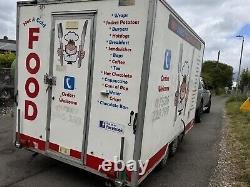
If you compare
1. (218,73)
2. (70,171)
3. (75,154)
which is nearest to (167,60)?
(75,154)

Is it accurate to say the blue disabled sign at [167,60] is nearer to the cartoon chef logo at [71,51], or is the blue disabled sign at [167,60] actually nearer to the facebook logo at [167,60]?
the facebook logo at [167,60]

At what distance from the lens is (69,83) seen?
4988 millimetres

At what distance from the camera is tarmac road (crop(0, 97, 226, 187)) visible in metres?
5.33

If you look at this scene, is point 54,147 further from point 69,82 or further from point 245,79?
point 245,79

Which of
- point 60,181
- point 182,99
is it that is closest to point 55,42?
point 60,181

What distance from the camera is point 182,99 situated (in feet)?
22.3

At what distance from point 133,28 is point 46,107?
209cm

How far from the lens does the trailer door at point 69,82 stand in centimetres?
478

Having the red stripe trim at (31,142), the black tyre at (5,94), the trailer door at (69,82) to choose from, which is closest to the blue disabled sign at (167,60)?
the trailer door at (69,82)

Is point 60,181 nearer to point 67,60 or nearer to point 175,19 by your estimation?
point 67,60

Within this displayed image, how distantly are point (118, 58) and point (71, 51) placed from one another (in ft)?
2.90

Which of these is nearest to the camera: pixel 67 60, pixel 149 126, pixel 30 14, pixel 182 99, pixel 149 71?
pixel 149 71

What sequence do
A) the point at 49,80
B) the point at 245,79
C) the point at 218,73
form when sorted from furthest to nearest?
the point at 218,73, the point at 245,79, the point at 49,80

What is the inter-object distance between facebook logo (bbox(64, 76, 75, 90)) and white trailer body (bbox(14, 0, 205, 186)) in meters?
0.02
